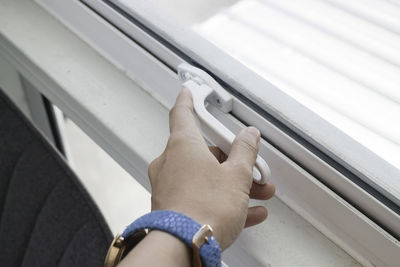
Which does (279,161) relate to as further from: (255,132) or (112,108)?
(112,108)

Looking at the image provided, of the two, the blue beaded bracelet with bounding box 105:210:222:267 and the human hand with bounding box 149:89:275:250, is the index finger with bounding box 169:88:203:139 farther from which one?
the blue beaded bracelet with bounding box 105:210:222:267

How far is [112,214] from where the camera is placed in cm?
135

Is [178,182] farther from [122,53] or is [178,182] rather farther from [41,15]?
[41,15]

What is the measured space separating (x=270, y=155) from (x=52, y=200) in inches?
14.3

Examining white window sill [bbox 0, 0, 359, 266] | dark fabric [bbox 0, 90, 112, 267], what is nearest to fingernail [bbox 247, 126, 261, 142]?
white window sill [bbox 0, 0, 359, 266]

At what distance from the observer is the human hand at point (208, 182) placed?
502 millimetres

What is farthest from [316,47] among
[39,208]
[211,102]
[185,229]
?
[39,208]

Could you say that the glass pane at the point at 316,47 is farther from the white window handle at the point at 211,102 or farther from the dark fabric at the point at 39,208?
the dark fabric at the point at 39,208

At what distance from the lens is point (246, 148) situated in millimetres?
538

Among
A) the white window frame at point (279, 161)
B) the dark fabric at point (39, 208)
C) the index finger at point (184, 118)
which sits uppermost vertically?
the index finger at point (184, 118)

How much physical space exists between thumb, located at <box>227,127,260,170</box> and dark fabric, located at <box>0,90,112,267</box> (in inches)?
10.0

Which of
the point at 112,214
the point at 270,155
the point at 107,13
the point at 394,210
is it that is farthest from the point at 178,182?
the point at 112,214

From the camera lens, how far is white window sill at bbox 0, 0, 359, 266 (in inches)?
22.9

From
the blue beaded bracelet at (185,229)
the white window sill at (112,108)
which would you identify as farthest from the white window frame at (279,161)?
the blue beaded bracelet at (185,229)
